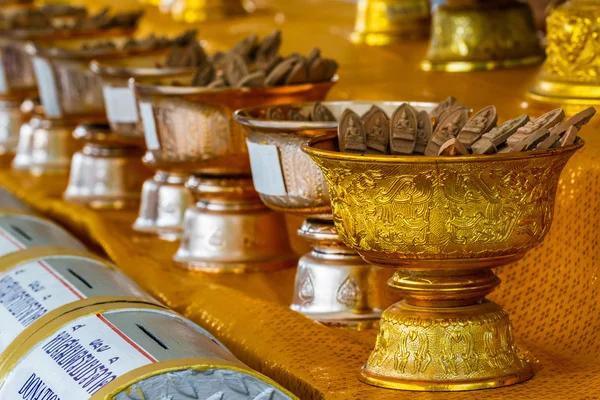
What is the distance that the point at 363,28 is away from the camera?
247 cm

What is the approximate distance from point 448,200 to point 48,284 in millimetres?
567

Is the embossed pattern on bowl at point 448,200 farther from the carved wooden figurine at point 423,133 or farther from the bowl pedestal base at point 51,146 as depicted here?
the bowl pedestal base at point 51,146

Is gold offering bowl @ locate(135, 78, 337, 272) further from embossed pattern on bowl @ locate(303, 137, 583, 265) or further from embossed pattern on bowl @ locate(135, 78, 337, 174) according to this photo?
embossed pattern on bowl @ locate(303, 137, 583, 265)

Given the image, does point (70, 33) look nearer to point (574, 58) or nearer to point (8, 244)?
point (8, 244)

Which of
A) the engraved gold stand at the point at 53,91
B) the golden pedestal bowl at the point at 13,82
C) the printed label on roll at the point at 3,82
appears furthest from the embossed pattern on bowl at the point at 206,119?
the printed label on roll at the point at 3,82

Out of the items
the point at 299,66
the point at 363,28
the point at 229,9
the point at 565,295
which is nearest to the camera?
the point at 565,295

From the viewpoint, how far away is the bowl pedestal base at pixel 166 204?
6.20ft

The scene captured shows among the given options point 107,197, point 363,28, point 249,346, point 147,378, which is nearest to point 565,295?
point 249,346

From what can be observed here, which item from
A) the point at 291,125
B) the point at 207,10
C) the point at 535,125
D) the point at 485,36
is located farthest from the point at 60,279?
the point at 207,10

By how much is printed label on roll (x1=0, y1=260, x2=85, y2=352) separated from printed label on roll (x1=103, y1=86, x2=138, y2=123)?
49 cm

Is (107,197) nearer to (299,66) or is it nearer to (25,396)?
(299,66)

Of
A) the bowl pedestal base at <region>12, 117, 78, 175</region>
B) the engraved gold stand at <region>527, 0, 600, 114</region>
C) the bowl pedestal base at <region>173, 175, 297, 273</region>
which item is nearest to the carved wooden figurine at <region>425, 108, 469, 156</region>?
the engraved gold stand at <region>527, 0, 600, 114</region>

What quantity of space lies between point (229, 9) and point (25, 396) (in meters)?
2.11

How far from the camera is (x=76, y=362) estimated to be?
1091 mm
